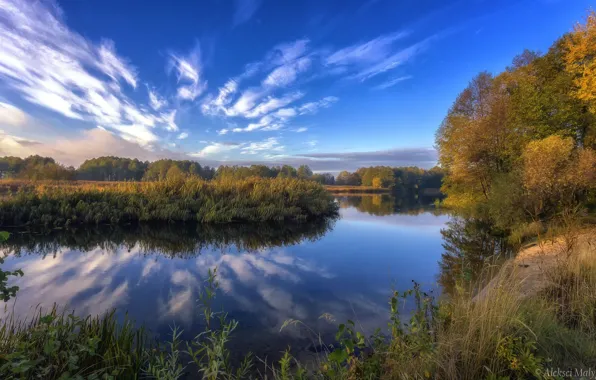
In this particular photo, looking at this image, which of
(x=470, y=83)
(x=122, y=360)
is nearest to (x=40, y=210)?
(x=122, y=360)

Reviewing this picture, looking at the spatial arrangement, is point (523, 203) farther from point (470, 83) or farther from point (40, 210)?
point (40, 210)

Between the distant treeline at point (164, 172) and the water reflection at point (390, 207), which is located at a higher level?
the distant treeline at point (164, 172)

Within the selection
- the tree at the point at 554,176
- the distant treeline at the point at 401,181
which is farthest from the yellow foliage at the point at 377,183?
the tree at the point at 554,176

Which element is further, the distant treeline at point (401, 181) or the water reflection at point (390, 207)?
the distant treeline at point (401, 181)

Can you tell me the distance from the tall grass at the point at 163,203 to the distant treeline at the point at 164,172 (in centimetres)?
245

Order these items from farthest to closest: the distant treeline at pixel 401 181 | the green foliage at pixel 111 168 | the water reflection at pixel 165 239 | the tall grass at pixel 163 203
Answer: the distant treeline at pixel 401 181
the green foliage at pixel 111 168
the tall grass at pixel 163 203
the water reflection at pixel 165 239

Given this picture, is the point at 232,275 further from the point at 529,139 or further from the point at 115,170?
the point at 115,170

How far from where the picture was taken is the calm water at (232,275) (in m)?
5.50

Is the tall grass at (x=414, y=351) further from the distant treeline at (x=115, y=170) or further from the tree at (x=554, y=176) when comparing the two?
the distant treeline at (x=115, y=170)

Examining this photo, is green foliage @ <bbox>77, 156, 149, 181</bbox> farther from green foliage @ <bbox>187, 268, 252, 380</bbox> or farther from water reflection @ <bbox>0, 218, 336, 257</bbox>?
green foliage @ <bbox>187, 268, 252, 380</bbox>

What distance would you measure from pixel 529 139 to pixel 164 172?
47.3 m

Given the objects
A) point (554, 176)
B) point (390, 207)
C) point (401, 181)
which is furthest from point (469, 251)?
point (401, 181)

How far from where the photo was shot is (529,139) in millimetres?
19703

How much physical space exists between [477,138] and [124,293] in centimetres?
2454
